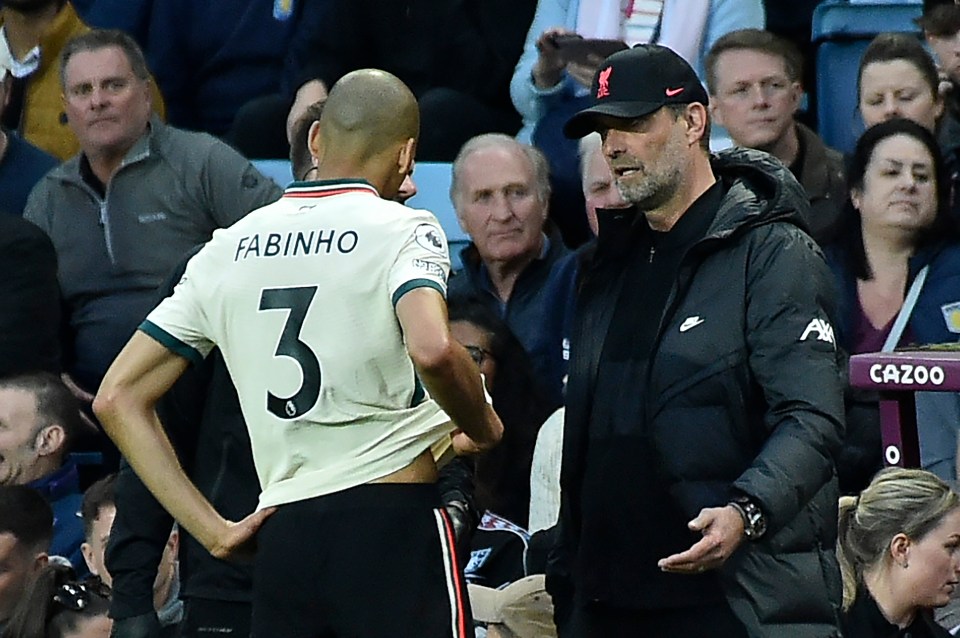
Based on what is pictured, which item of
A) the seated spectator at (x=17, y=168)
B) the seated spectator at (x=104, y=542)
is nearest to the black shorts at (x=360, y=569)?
the seated spectator at (x=104, y=542)

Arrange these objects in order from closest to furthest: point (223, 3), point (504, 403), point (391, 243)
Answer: point (391, 243)
point (504, 403)
point (223, 3)

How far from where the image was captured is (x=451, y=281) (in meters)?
7.56

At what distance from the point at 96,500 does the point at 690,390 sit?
295cm

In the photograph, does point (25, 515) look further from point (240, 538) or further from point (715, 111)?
point (715, 111)

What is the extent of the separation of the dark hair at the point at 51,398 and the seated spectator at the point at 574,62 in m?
2.15

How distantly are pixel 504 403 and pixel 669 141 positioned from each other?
7.40 ft

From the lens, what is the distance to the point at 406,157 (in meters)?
4.43

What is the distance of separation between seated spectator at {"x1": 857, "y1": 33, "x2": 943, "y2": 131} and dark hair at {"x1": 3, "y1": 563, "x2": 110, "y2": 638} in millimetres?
3328

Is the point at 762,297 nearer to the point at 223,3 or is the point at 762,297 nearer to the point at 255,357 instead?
the point at 255,357

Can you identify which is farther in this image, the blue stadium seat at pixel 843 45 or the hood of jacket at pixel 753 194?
the blue stadium seat at pixel 843 45

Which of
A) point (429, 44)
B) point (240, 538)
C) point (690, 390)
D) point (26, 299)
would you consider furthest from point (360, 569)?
point (429, 44)

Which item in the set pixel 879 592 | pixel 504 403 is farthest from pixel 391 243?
pixel 504 403

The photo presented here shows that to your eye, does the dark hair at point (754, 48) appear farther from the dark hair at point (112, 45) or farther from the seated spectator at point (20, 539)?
the seated spectator at point (20, 539)

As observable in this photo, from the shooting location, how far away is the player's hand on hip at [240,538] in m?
4.30
